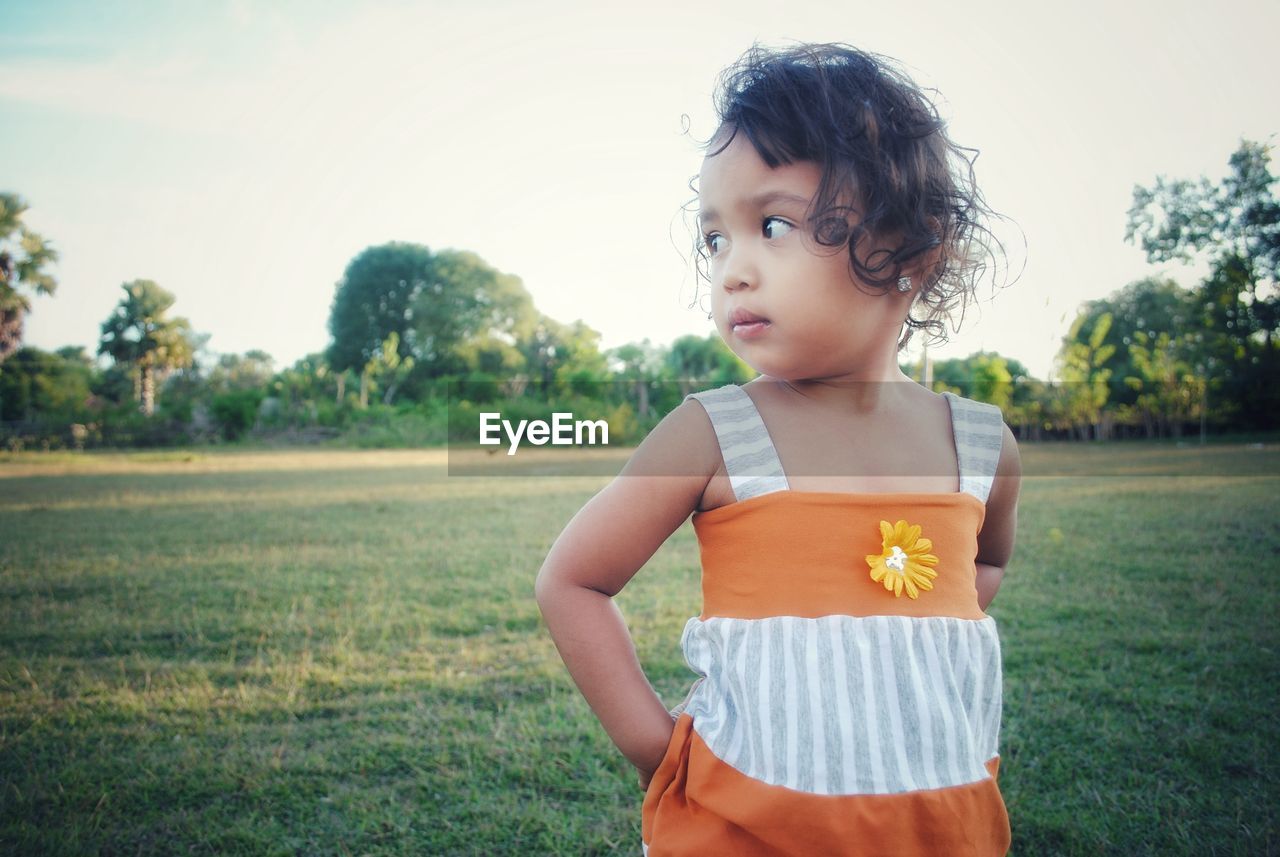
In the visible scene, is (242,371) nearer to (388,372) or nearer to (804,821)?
(388,372)

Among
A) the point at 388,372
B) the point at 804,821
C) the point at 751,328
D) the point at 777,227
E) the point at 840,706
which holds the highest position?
the point at 388,372

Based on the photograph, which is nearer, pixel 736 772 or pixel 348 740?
pixel 736 772

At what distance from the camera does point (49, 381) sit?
22438mm

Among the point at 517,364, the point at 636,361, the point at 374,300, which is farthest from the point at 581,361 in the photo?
the point at 374,300

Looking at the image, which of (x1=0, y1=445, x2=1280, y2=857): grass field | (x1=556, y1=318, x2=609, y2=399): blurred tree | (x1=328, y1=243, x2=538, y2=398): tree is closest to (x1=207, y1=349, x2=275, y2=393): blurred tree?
(x1=328, y1=243, x2=538, y2=398): tree

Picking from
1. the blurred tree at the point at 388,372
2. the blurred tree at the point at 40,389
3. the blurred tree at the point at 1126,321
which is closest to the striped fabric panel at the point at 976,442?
the blurred tree at the point at 1126,321

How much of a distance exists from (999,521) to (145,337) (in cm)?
3228

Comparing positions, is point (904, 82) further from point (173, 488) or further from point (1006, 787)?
point (173, 488)

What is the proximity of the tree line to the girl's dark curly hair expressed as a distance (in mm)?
828

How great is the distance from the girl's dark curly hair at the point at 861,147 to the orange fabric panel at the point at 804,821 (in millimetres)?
562

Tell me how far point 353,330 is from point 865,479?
128 ft

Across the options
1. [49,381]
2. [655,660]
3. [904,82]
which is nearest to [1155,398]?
[655,660]

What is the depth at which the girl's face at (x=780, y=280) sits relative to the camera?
85 centimetres

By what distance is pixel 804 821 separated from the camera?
76 cm
